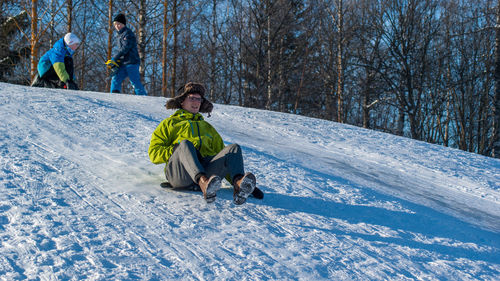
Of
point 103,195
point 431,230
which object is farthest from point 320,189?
point 103,195

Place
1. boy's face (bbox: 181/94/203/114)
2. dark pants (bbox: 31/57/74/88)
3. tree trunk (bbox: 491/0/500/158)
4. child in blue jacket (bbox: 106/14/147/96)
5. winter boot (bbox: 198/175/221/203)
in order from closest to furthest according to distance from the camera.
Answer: winter boot (bbox: 198/175/221/203) → boy's face (bbox: 181/94/203/114) → dark pants (bbox: 31/57/74/88) → child in blue jacket (bbox: 106/14/147/96) → tree trunk (bbox: 491/0/500/158)

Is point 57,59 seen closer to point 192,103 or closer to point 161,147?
point 192,103

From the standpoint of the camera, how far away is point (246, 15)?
51.9 ft

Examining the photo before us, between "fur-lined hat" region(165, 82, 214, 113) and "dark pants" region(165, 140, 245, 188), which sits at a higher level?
"fur-lined hat" region(165, 82, 214, 113)

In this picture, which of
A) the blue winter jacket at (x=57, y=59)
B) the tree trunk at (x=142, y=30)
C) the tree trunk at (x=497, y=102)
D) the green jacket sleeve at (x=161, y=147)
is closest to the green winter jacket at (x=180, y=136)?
the green jacket sleeve at (x=161, y=147)

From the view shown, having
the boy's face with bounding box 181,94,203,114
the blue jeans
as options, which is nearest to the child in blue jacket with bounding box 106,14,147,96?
the blue jeans

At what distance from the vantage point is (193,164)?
8.00 ft

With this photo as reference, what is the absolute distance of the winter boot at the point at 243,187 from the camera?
2.33 metres

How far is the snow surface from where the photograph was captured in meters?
1.70

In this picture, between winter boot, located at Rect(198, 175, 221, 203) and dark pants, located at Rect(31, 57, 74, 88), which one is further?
dark pants, located at Rect(31, 57, 74, 88)

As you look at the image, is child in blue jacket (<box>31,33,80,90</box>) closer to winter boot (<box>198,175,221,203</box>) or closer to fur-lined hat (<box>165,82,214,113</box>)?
fur-lined hat (<box>165,82,214,113</box>)

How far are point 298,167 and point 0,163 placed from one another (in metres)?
2.58

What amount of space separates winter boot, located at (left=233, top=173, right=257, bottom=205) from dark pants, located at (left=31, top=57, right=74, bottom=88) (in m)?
5.83

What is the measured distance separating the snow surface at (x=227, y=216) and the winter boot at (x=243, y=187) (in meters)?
0.10
